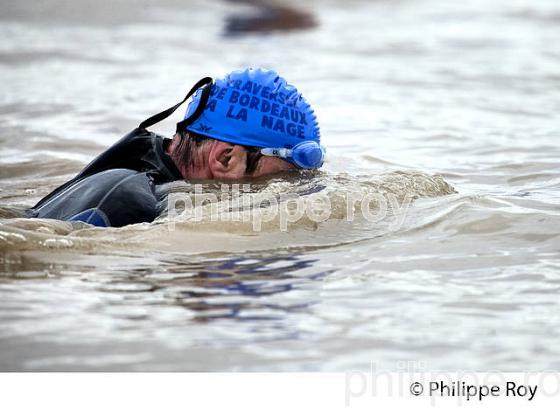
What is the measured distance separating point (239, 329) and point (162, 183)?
1.79m

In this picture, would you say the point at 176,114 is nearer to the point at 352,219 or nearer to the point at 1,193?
Result: the point at 1,193

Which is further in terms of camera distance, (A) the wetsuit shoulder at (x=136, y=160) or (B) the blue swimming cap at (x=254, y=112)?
(B) the blue swimming cap at (x=254, y=112)

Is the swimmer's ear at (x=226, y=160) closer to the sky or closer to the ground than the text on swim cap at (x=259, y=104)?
closer to the ground

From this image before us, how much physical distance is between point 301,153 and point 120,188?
1.28 meters

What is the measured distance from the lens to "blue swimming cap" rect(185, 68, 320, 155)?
5965 mm

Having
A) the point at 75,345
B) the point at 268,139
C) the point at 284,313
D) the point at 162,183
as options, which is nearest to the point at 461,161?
the point at 268,139

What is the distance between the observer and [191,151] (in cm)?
593

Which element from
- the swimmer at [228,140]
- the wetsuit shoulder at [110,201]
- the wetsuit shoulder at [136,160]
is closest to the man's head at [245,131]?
the swimmer at [228,140]

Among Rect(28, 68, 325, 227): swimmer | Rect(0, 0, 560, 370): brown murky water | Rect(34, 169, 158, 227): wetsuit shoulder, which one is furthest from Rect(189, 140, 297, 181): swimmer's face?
Rect(34, 169, 158, 227): wetsuit shoulder

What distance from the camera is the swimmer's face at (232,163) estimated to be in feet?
19.4

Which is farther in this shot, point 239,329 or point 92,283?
point 92,283

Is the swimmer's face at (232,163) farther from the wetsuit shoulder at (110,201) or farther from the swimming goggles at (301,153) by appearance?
the wetsuit shoulder at (110,201)

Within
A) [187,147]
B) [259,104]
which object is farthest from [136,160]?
[259,104]

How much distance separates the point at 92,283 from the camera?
181 inches
